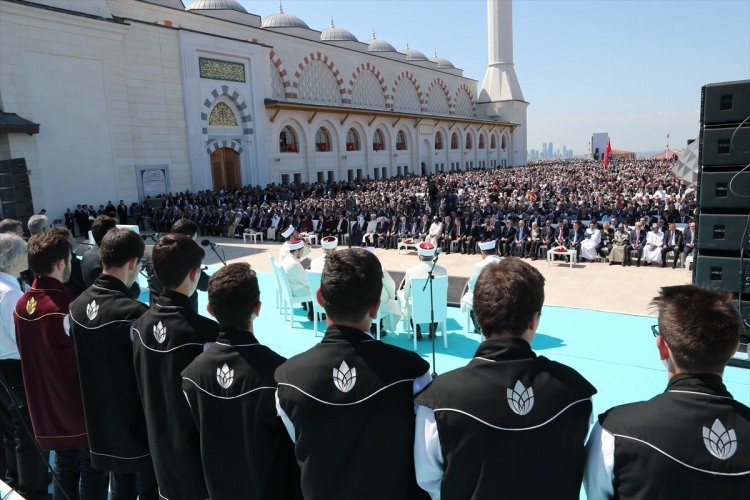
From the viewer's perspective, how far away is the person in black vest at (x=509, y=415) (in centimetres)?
168

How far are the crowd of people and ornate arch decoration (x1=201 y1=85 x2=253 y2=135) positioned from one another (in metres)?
25.5

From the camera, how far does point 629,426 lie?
161 centimetres

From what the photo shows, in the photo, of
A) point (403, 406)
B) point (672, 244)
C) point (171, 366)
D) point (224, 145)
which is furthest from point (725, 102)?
point (224, 145)

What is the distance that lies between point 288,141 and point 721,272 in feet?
96.2

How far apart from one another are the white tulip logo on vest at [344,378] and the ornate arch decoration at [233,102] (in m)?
26.4

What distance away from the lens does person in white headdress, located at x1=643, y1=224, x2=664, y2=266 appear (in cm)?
1111

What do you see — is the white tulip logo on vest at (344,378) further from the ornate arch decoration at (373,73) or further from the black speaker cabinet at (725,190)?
the ornate arch decoration at (373,73)

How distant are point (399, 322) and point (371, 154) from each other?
32.3 metres

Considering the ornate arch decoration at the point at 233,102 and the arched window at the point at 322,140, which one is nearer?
the ornate arch decoration at the point at 233,102

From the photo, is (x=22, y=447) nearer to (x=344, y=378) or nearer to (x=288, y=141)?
(x=344, y=378)

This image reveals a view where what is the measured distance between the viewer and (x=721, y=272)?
536 centimetres

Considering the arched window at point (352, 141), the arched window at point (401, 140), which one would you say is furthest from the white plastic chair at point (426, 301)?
the arched window at point (401, 140)

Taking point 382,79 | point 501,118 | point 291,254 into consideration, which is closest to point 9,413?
point 291,254

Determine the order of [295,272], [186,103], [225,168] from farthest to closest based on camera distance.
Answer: [225,168], [186,103], [295,272]
